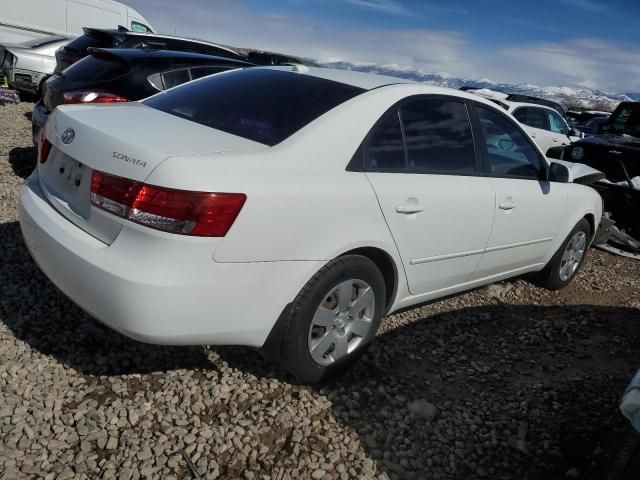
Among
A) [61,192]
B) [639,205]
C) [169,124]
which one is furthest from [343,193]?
[639,205]

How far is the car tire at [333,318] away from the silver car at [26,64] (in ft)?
29.8

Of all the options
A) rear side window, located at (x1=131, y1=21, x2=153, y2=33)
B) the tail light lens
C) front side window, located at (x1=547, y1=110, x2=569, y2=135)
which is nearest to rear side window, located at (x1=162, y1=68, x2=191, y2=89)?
the tail light lens

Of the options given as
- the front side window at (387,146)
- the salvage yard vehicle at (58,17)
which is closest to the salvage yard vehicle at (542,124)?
the front side window at (387,146)

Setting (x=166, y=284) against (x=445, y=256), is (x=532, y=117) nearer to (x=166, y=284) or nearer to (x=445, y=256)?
(x=445, y=256)

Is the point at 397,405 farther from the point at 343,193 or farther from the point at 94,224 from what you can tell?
the point at 94,224

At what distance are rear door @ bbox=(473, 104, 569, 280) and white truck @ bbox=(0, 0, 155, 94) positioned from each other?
861 centimetres

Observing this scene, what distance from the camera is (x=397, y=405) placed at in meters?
2.74

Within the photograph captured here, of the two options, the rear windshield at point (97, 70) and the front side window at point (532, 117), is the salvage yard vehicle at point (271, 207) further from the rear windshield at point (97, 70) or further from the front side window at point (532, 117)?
the front side window at point (532, 117)

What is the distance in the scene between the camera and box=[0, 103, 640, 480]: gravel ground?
2.21 m

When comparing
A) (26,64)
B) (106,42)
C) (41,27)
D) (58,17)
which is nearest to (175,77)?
(106,42)

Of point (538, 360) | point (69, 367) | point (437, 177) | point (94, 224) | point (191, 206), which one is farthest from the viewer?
point (538, 360)

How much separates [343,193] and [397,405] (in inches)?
46.3

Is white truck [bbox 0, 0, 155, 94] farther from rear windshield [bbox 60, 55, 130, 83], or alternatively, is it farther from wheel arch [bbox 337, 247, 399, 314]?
wheel arch [bbox 337, 247, 399, 314]

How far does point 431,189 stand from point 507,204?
2.76 ft
